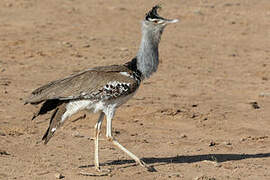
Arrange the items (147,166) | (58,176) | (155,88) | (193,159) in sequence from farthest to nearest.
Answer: (155,88), (193,159), (147,166), (58,176)

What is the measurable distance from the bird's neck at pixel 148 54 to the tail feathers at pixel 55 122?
3.18 feet

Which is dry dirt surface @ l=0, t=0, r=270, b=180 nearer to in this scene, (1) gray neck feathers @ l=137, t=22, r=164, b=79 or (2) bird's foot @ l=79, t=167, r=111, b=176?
(2) bird's foot @ l=79, t=167, r=111, b=176

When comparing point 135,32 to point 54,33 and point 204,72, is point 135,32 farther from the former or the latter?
point 204,72

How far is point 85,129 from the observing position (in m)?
8.72

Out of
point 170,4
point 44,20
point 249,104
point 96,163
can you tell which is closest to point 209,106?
point 249,104

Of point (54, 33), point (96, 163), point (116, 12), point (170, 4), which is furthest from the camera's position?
point (170, 4)

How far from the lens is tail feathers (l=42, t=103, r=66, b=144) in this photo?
672 cm

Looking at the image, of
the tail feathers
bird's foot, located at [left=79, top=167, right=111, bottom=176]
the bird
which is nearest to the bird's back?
the bird

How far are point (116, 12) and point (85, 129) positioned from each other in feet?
28.1

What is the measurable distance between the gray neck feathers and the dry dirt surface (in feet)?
3.30

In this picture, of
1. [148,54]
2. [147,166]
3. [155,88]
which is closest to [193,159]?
[147,166]

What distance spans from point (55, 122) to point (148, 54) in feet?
4.20

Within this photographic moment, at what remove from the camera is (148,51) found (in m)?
7.33

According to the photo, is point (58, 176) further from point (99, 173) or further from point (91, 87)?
point (91, 87)
